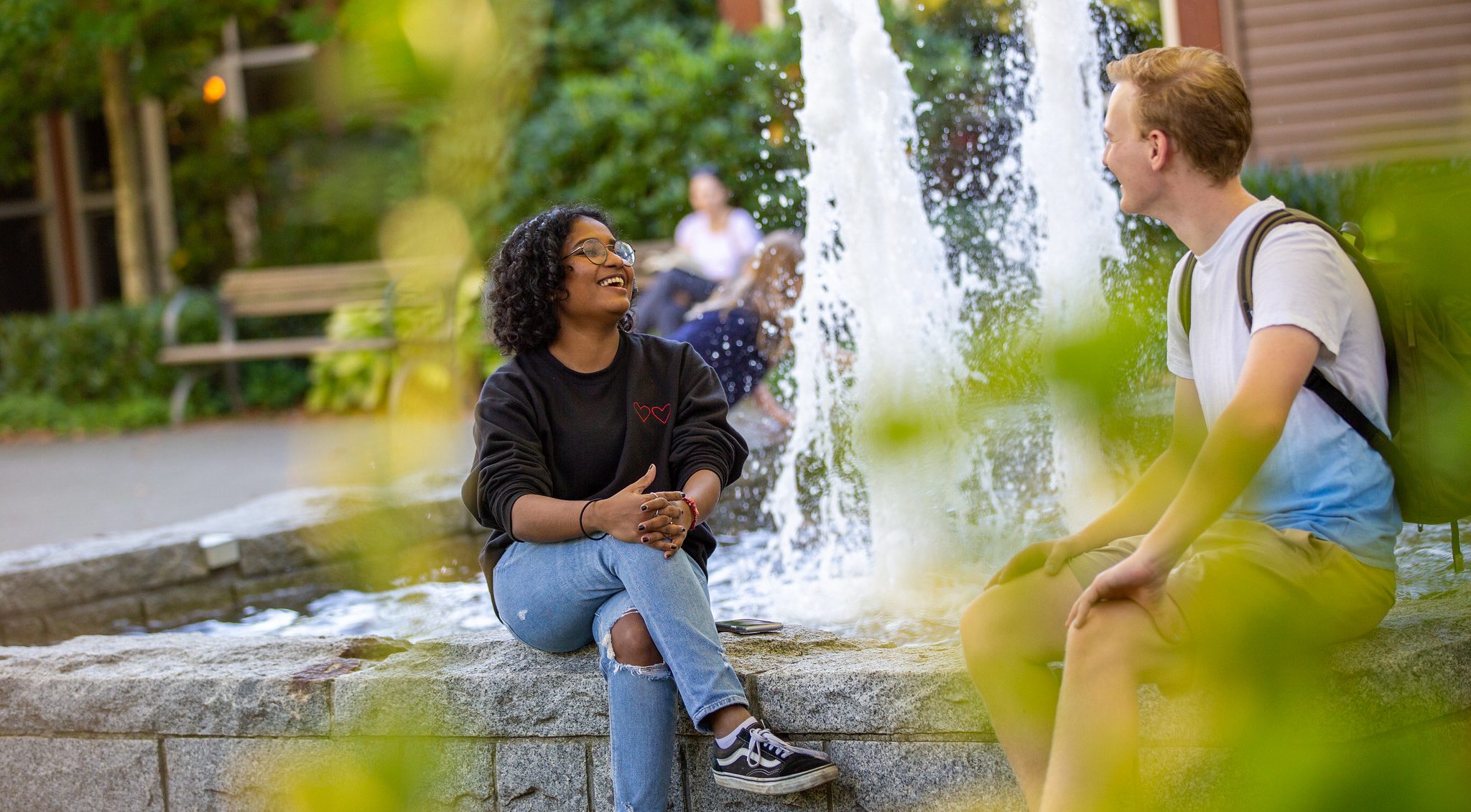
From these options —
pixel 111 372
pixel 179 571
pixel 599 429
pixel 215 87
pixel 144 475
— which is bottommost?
pixel 144 475

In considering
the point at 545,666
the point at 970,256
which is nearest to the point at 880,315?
the point at 970,256

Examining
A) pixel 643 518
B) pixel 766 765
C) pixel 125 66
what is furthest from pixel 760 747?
pixel 125 66

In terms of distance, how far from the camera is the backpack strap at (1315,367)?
2076mm

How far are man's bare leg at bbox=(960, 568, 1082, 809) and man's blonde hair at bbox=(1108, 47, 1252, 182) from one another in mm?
690

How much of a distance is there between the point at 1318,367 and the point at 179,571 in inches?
149

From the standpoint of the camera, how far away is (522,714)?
2734 mm

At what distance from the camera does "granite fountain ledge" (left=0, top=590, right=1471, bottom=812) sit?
89.7 inches

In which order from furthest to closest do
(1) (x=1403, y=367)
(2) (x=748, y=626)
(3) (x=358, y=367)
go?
(3) (x=358, y=367) < (2) (x=748, y=626) < (1) (x=1403, y=367)

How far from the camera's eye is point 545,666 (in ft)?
9.09

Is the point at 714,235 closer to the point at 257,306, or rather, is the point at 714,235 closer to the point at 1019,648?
the point at 257,306

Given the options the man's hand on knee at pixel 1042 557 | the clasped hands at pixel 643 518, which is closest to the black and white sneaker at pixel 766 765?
the clasped hands at pixel 643 518

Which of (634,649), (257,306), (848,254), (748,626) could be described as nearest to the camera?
(634,649)

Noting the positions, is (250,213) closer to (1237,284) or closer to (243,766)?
(243,766)

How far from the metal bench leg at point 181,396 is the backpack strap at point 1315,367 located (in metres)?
10.2
